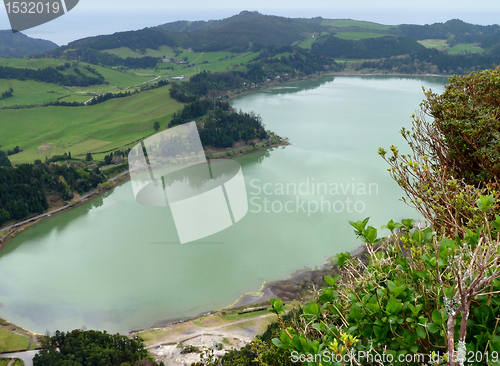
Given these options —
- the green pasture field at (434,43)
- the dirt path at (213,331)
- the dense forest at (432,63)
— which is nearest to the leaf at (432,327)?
the dirt path at (213,331)

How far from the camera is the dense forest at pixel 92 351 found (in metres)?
8.65

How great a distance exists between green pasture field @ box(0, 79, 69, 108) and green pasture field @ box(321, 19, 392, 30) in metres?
83.6

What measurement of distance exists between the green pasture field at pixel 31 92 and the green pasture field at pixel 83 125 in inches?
293

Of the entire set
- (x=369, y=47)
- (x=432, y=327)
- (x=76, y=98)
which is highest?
(x=369, y=47)

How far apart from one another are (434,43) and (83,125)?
88.2 m

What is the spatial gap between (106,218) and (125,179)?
5712 mm

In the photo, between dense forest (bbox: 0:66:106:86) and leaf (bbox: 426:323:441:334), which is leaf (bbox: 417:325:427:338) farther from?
dense forest (bbox: 0:66:106:86)

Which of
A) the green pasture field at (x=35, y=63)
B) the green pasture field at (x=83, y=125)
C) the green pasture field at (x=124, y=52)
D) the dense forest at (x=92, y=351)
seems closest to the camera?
the dense forest at (x=92, y=351)

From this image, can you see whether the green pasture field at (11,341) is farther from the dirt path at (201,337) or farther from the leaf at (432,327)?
the leaf at (432,327)

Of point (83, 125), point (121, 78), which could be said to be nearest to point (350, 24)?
point (121, 78)

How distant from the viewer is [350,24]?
110750mm

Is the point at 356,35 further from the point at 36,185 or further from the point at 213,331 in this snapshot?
the point at 213,331

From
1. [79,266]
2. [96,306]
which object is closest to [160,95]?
[79,266]

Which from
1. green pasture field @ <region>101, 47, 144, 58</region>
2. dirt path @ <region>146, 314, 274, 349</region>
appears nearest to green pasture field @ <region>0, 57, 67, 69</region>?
green pasture field @ <region>101, 47, 144, 58</region>
